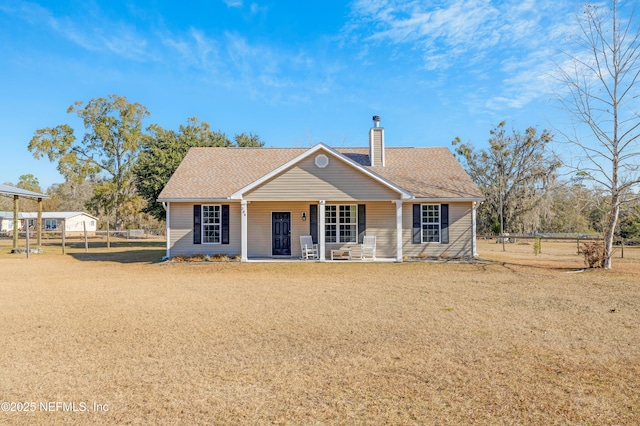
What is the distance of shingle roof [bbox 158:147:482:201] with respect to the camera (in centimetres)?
1708

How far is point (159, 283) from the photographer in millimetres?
11656

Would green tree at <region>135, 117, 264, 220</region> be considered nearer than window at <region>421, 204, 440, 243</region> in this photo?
No

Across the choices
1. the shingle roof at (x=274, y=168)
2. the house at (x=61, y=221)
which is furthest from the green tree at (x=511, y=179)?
the house at (x=61, y=221)

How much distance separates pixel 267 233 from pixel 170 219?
4.08 metres

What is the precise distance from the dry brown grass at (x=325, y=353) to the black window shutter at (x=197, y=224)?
6099 millimetres

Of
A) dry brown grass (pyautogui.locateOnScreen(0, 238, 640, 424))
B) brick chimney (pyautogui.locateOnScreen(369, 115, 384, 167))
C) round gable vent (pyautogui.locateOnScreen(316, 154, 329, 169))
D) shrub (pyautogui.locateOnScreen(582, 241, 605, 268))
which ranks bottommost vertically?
dry brown grass (pyautogui.locateOnScreen(0, 238, 640, 424))

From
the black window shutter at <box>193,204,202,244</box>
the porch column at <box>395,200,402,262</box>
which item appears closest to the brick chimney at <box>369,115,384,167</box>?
the porch column at <box>395,200,402,262</box>

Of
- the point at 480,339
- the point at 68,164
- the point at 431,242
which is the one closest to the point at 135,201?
the point at 68,164

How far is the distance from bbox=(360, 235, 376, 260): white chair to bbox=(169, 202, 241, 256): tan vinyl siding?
5231 mm

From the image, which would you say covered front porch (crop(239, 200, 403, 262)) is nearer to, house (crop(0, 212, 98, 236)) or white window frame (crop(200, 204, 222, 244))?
white window frame (crop(200, 204, 222, 244))

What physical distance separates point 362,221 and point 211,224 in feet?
20.9

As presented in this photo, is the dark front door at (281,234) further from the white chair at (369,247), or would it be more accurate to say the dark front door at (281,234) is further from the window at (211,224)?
the white chair at (369,247)

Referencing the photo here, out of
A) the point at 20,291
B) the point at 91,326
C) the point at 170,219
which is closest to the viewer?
the point at 91,326

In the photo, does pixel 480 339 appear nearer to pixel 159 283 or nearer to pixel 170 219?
pixel 159 283
